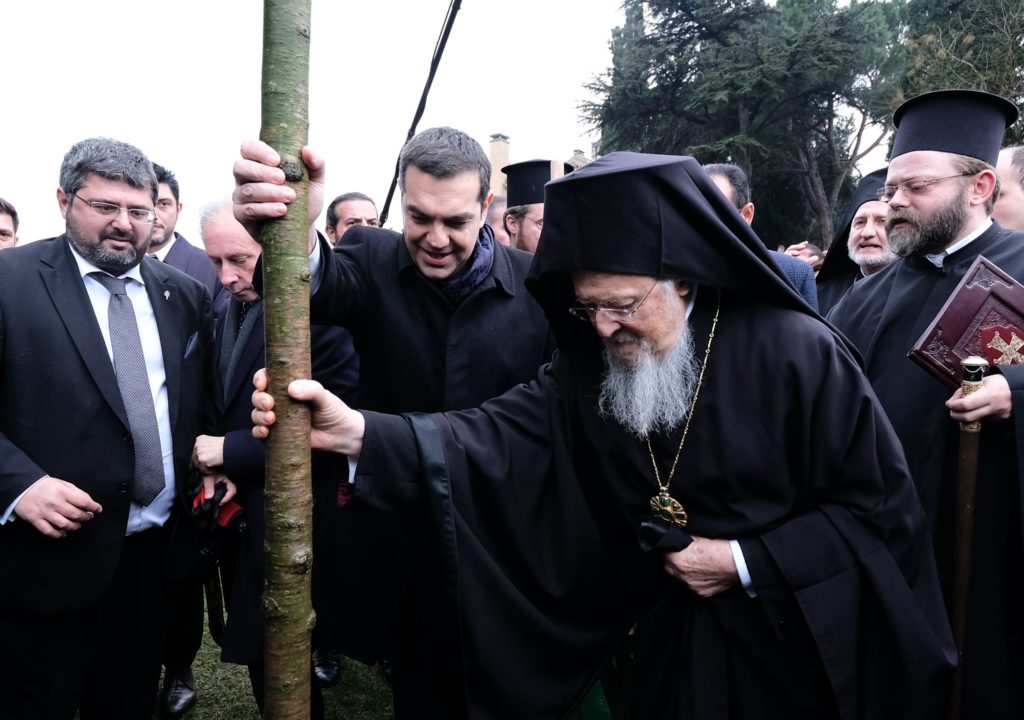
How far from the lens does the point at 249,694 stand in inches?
178

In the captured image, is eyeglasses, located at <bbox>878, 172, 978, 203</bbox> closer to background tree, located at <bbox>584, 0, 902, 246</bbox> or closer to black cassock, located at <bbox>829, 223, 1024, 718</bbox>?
black cassock, located at <bbox>829, 223, 1024, 718</bbox>

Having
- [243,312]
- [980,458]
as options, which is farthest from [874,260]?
[243,312]

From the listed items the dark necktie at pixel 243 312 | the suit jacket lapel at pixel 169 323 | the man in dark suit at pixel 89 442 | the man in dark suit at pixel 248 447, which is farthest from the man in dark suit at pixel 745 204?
the man in dark suit at pixel 89 442

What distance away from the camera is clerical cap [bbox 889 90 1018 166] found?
3223 mm

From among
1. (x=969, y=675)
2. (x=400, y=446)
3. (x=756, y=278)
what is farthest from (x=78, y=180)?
(x=969, y=675)

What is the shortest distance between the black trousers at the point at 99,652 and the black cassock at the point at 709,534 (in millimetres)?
1712

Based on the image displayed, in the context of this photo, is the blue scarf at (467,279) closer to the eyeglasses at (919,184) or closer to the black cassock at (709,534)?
the black cassock at (709,534)

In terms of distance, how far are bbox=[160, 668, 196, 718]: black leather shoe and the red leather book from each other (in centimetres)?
420

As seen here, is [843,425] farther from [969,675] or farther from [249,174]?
[249,174]

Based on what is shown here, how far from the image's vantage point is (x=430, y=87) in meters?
3.79

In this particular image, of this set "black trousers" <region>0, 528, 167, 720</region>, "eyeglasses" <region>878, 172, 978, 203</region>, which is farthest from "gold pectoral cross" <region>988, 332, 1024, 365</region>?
"black trousers" <region>0, 528, 167, 720</region>

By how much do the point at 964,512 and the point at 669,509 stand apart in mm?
1168

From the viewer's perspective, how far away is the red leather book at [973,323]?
276cm

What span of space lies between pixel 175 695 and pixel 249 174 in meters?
3.72
